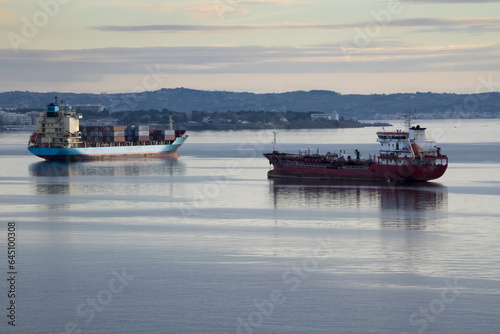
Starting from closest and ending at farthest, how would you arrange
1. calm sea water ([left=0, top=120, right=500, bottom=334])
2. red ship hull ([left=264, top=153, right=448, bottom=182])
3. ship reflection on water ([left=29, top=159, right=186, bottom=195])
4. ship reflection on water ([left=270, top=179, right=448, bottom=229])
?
1. calm sea water ([left=0, top=120, right=500, bottom=334])
2. ship reflection on water ([left=270, top=179, right=448, bottom=229])
3. ship reflection on water ([left=29, top=159, right=186, bottom=195])
4. red ship hull ([left=264, top=153, right=448, bottom=182])

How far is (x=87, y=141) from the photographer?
123m

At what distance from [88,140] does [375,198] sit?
77.4m

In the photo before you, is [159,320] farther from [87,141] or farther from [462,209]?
[87,141]

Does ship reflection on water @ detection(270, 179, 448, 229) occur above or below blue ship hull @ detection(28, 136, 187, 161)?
below

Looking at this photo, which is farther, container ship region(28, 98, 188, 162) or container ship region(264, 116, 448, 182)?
container ship region(28, 98, 188, 162)

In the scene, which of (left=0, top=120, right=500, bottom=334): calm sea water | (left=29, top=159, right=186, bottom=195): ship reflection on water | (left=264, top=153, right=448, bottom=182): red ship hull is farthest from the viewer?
(left=264, top=153, right=448, bottom=182): red ship hull

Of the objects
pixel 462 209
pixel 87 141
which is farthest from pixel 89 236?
pixel 87 141

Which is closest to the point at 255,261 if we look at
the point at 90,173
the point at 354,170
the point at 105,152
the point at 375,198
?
the point at 375,198

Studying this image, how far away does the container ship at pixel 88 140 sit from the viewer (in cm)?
11288

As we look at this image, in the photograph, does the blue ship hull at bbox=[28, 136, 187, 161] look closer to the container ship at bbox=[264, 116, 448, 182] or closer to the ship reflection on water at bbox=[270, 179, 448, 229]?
the ship reflection on water at bbox=[270, 179, 448, 229]

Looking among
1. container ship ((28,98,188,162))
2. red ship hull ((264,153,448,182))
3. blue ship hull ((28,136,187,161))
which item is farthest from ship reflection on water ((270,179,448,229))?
container ship ((28,98,188,162))

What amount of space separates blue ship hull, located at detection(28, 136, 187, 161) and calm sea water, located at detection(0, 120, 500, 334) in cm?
4993

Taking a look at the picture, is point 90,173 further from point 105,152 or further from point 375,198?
point 375,198

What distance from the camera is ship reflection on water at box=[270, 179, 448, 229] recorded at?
48.2 m
